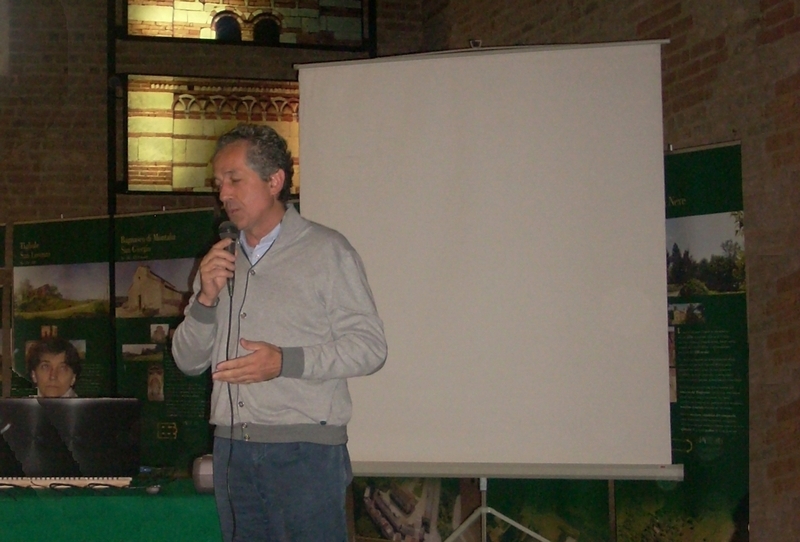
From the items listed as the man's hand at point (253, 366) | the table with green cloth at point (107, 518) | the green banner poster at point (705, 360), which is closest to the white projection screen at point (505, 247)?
the table with green cloth at point (107, 518)

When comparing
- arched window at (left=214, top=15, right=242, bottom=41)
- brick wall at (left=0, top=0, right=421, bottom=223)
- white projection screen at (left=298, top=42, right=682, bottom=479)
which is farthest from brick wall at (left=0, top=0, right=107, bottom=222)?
white projection screen at (left=298, top=42, right=682, bottom=479)

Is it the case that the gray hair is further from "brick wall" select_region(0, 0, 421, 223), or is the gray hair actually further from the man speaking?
"brick wall" select_region(0, 0, 421, 223)

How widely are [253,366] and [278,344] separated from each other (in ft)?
0.57

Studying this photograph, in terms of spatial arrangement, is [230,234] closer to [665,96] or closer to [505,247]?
[505,247]

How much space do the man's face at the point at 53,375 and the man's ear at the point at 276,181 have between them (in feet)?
11.1

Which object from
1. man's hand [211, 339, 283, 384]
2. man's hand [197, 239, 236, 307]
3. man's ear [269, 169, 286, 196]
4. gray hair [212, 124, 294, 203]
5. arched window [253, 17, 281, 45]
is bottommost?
man's hand [211, 339, 283, 384]

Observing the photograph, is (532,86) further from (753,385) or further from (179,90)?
(179,90)

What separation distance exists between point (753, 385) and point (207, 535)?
207cm

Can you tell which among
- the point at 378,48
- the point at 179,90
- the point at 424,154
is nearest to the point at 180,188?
the point at 179,90

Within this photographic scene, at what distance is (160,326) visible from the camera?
5023mm

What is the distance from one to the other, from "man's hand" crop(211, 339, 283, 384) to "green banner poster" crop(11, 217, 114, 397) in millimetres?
3595

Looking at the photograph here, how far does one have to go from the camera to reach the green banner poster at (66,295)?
5168mm

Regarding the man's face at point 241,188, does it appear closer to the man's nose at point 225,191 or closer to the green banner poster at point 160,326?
the man's nose at point 225,191

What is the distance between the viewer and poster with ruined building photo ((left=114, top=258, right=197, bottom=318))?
4.98m
